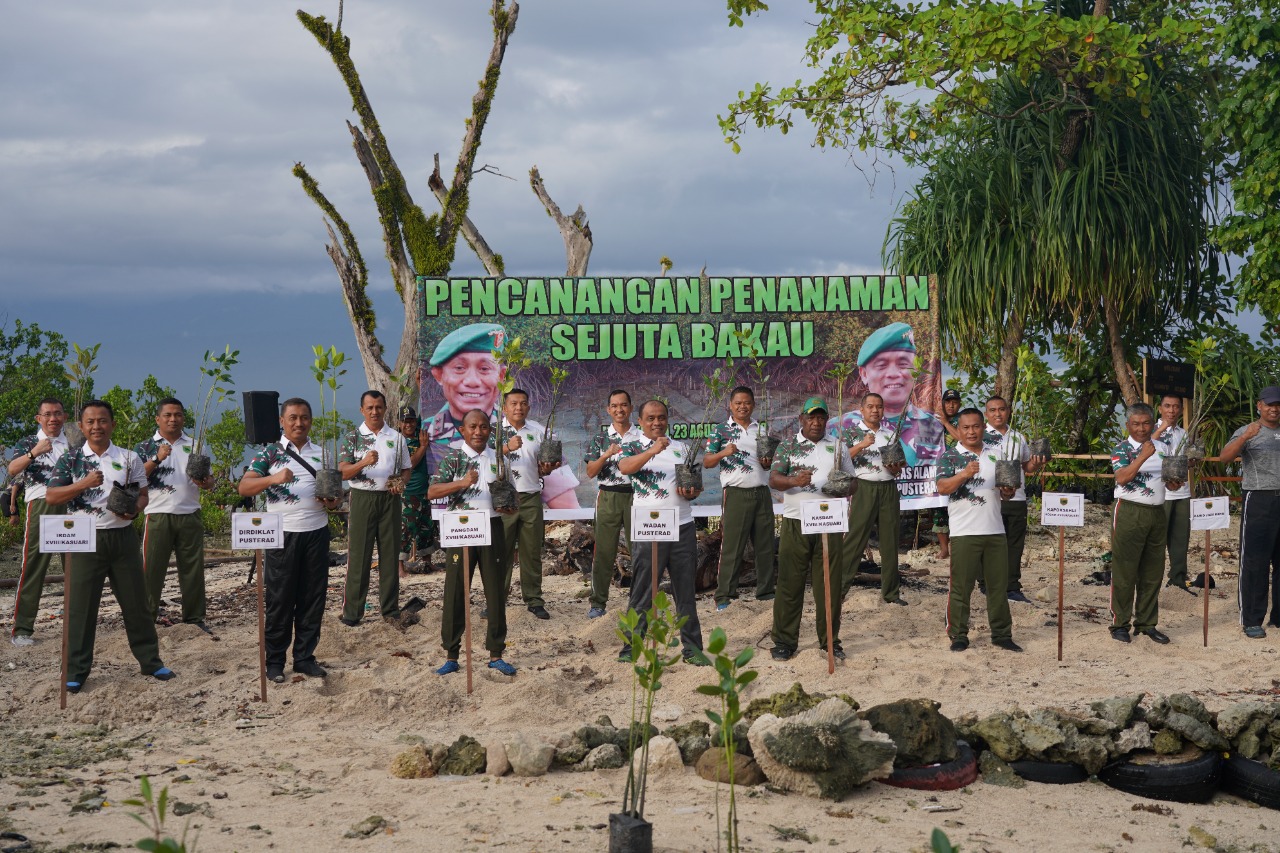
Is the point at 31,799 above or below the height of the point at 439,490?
below

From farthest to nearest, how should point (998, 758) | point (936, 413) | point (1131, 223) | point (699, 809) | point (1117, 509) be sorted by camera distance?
point (1131, 223) → point (936, 413) → point (1117, 509) → point (998, 758) → point (699, 809)

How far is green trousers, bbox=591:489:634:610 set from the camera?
8453 millimetres

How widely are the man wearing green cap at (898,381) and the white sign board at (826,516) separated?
4.01 m

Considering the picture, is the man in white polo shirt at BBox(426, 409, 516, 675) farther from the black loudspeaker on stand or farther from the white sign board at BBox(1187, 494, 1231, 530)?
the white sign board at BBox(1187, 494, 1231, 530)

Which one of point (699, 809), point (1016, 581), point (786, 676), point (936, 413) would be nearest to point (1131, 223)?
point (936, 413)

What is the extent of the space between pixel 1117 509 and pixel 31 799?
642 centimetres

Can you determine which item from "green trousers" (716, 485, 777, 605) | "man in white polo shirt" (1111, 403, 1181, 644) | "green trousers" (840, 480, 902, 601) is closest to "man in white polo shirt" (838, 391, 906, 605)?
"green trousers" (840, 480, 902, 601)

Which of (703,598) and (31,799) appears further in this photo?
(703,598)

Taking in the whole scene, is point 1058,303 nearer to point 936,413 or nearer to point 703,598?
point 936,413

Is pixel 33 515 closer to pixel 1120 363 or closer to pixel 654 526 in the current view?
pixel 654 526

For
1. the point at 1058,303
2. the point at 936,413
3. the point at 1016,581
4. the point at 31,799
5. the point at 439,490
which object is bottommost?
the point at 31,799

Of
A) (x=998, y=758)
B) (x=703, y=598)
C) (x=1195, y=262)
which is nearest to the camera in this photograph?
(x=998, y=758)

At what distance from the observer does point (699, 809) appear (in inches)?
172

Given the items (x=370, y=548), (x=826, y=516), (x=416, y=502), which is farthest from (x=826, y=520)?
(x=416, y=502)
